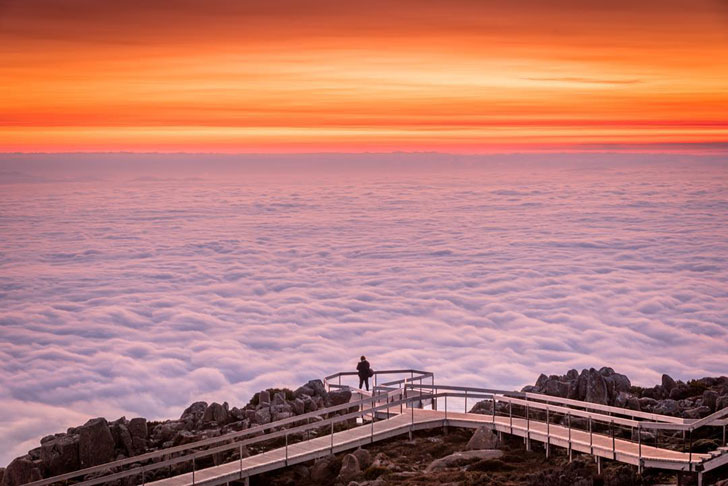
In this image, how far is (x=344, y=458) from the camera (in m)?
21.6

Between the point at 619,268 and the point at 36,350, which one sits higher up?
the point at 619,268

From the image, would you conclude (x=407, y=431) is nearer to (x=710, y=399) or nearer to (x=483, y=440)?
(x=483, y=440)

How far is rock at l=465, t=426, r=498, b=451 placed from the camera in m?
22.2

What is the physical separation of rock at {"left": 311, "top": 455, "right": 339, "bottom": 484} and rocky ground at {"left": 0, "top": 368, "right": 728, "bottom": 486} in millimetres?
23

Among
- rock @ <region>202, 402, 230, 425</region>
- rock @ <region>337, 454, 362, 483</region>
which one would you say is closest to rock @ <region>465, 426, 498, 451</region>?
rock @ <region>337, 454, 362, 483</region>

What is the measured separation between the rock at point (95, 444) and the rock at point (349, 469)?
8.65 meters

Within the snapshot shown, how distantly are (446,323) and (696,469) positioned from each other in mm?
138578

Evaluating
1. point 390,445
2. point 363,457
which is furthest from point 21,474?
point 390,445

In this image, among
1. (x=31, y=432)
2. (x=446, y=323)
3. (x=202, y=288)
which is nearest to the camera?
(x=31, y=432)

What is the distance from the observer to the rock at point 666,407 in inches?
1057

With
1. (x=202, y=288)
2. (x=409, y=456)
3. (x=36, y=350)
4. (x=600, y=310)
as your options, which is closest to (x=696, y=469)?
(x=409, y=456)

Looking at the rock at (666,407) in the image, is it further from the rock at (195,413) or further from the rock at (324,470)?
the rock at (195,413)

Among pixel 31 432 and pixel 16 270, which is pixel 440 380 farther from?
pixel 16 270

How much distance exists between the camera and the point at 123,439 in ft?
92.5
